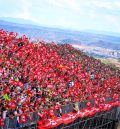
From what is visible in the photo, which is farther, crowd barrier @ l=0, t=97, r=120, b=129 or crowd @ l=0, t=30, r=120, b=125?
crowd @ l=0, t=30, r=120, b=125

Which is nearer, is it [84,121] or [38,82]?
[84,121]

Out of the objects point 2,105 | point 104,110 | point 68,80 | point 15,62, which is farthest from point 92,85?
point 2,105

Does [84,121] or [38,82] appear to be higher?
[38,82]

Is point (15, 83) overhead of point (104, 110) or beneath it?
overhead

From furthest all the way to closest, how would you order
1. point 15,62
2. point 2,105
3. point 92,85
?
point 92,85
point 15,62
point 2,105

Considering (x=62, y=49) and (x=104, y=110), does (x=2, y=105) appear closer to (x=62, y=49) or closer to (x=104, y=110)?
(x=104, y=110)
